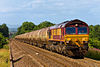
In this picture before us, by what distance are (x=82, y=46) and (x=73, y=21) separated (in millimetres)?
2583

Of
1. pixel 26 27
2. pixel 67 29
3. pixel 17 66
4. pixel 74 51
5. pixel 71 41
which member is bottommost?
pixel 17 66

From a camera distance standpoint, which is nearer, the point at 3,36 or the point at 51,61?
the point at 51,61

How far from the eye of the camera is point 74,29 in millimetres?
13523

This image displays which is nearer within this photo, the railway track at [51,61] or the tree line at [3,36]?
the railway track at [51,61]

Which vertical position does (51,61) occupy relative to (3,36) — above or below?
below

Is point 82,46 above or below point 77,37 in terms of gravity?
below

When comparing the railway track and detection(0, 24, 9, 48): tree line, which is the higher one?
detection(0, 24, 9, 48): tree line

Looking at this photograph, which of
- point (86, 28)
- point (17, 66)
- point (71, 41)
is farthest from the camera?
point (86, 28)

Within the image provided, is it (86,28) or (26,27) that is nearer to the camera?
(86,28)

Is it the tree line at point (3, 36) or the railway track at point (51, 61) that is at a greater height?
the tree line at point (3, 36)

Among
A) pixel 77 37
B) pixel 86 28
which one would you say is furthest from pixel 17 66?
pixel 86 28

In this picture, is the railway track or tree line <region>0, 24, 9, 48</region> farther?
tree line <region>0, 24, 9, 48</region>

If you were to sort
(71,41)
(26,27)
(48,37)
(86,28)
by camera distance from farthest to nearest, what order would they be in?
(26,27) < (48,37) < (86,28) < (71,41)

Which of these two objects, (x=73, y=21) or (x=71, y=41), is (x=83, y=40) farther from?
(x=73, y=21)
